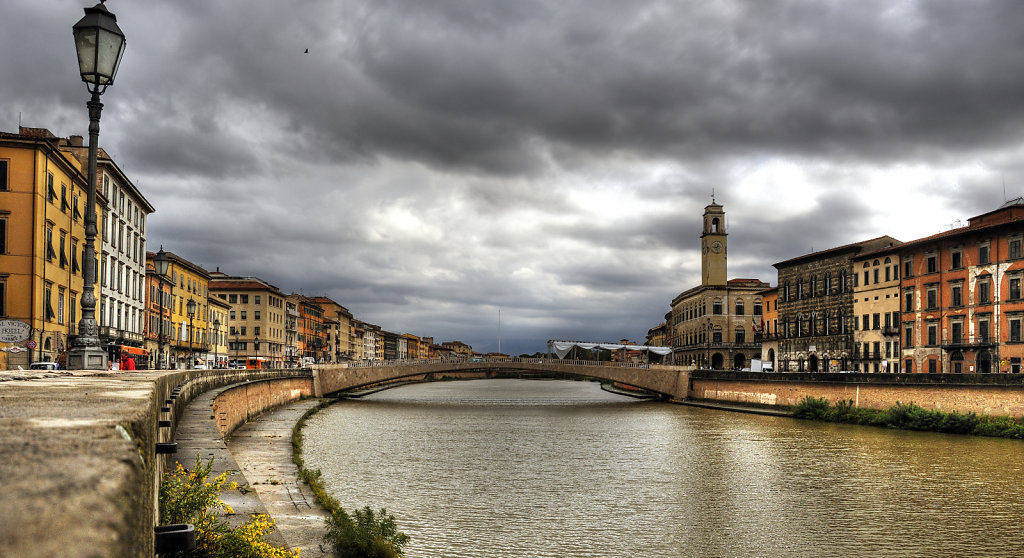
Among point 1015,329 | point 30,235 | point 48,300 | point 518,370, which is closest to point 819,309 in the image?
point 1015,329

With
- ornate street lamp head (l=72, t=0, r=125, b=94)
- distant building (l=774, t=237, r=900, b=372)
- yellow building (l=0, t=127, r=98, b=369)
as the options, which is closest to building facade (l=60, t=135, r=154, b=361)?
yellow building (l=0, t=127, r=98, b=369)

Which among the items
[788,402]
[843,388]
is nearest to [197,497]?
[843,388]

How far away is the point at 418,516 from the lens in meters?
17.6

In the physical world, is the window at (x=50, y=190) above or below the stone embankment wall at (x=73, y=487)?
above

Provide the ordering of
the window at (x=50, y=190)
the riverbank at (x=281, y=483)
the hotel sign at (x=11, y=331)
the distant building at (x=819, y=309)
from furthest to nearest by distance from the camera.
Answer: the distant building at (x=819, y=309)
the window at (x=50, y=190)
the hotel sign at (x=11, y=331)
the riverbank at (x=281, y=483)

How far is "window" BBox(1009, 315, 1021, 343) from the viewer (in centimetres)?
4731

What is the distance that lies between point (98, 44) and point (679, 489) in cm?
1699

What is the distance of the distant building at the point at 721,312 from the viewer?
324ft

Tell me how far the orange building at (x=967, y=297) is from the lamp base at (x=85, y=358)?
48652 millimetres

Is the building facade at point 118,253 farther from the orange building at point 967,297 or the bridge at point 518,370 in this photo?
the orange building at point 967,297

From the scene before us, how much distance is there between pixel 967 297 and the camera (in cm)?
5112

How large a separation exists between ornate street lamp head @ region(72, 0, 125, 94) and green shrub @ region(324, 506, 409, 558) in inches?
307

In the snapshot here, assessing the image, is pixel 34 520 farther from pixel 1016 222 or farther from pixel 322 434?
pixel 1016 222

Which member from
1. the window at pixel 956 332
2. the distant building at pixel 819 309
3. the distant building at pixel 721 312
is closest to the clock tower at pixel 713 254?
the distant building at pixel 721 312
